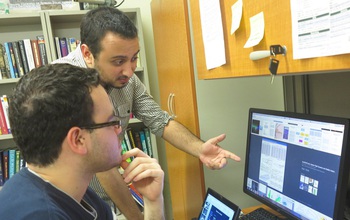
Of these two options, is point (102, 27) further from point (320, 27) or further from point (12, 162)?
point (12, 162)

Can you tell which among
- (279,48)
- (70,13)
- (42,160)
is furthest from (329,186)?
(70,13)

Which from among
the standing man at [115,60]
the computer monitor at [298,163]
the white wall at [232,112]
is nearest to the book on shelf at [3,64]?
the standing man at [115,60]

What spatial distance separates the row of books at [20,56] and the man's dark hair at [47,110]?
4.15 feet

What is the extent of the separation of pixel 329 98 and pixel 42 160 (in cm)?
104

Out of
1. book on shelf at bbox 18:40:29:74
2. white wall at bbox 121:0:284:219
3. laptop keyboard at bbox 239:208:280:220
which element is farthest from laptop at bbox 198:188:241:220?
book on shelf at bbox 18:40:29:74

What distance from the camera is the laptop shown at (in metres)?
0.92

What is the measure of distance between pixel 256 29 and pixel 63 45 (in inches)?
56.4

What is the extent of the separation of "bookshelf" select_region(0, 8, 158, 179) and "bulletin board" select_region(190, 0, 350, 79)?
966mm

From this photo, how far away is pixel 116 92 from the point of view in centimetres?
139

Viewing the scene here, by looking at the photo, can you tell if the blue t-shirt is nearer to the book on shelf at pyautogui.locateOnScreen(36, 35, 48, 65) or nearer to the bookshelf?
the bookshelf

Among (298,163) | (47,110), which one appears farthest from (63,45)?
(298,163)

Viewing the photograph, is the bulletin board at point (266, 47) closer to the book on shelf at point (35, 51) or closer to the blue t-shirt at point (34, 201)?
the blue t-shirt at point (34, 201)

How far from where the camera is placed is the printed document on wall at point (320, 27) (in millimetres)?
517

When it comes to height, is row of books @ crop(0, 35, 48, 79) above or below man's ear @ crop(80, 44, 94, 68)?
above
